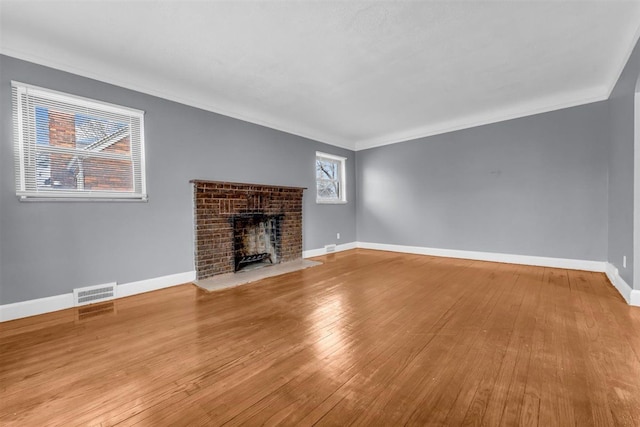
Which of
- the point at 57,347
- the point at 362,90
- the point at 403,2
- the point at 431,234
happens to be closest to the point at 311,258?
the point at 431,234

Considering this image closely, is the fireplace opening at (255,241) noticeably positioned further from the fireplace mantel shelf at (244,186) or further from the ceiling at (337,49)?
the ceiling at (337,49)

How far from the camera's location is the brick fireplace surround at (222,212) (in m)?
3.66

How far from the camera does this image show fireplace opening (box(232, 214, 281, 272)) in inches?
166

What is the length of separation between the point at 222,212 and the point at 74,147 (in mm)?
1747

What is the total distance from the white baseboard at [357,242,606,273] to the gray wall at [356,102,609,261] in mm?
77

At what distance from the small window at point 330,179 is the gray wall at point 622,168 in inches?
169

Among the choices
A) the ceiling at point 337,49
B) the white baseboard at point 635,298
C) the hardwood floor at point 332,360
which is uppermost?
the ceiling at point 337,49

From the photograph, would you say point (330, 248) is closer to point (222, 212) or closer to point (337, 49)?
point (222, 212)

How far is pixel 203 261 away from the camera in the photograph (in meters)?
3.68

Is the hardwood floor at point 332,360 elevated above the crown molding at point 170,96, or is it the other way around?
the crown molding at point 170,96

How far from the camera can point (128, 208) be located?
3119 millimetres

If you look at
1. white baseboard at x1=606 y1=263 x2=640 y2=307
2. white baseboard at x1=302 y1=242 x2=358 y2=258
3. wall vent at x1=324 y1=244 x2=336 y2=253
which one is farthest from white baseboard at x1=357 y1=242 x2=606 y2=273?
wall vent at x1=324 y1=244 x2=336 y2=253

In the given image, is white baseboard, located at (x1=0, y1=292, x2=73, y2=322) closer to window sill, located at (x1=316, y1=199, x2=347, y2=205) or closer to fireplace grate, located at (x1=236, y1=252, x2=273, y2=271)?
fireplace grate, located at (x1=236, y1=252, x2=273, y2=271)

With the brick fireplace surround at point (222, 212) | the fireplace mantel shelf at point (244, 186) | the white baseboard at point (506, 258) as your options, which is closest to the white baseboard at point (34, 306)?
the brick fireplace surround at point (222, 212)
